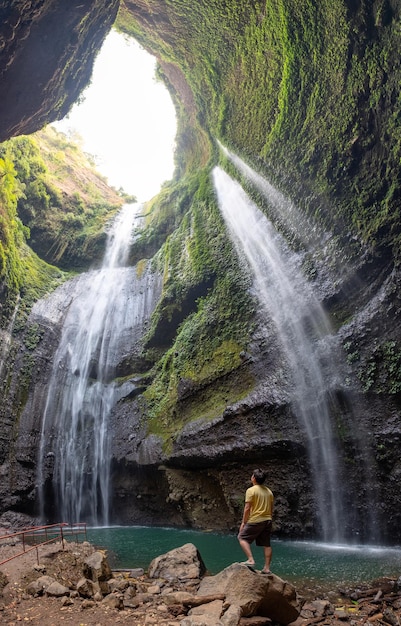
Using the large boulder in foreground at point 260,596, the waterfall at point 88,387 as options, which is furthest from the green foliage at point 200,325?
the large boulder in foreground at point 260,596

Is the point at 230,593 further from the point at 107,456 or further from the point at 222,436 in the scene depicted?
the point at 107,456

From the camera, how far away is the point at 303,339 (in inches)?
413

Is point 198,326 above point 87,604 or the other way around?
above

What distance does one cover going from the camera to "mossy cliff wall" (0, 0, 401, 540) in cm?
896

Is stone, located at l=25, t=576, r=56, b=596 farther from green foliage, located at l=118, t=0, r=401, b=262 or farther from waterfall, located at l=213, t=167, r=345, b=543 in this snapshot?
green foliage, located at l=118, t=0, r=401, b=262

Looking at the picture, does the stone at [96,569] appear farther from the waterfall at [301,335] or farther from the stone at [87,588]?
the waterfall at [301,335]

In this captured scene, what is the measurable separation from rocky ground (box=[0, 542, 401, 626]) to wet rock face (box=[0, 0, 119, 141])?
8557 millimetres

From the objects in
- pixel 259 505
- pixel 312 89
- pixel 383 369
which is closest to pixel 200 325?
pixel 383 369

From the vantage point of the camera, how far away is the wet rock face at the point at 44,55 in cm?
777

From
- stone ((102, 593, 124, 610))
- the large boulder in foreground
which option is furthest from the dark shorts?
stone ((102, 593, 124, 610))

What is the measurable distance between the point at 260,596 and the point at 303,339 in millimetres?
7047

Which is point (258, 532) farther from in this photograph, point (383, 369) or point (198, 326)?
point (198, 326)

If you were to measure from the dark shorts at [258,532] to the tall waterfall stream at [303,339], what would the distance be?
15.2ft

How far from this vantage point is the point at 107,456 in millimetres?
12734
